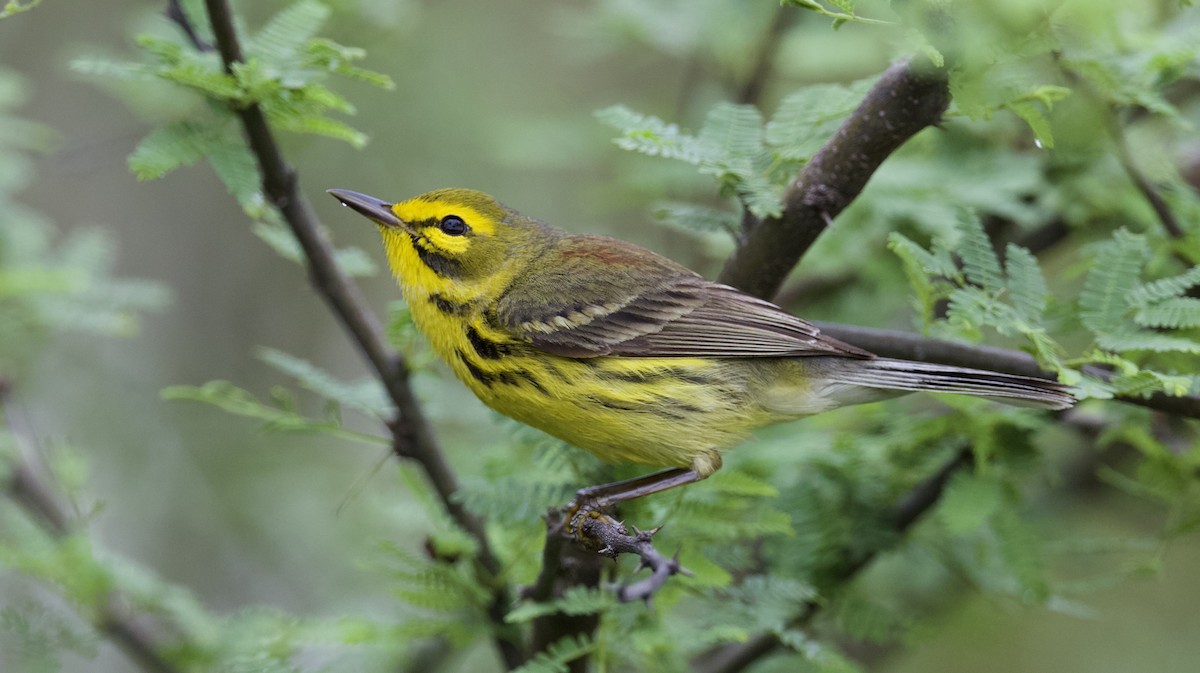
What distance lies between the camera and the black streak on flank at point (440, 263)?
4.02 metres

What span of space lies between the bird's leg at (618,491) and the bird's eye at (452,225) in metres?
1.12

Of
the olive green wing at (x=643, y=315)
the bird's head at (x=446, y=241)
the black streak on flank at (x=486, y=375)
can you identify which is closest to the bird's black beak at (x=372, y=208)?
the bird's head at (x=446, y=241)

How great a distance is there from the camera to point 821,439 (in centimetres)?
447

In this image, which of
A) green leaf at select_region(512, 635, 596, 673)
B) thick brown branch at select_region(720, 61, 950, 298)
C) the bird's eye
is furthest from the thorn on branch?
the bird's eye

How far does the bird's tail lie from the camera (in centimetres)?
312

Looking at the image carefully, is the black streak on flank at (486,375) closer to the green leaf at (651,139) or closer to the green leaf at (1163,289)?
the green leaf at (651,139)

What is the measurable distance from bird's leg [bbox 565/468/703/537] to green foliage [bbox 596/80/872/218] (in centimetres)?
82

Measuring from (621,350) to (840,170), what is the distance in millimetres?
971

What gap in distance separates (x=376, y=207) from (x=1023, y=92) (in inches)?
87.2

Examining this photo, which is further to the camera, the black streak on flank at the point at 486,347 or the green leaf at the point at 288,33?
the black streak on flank at the point at 486,347

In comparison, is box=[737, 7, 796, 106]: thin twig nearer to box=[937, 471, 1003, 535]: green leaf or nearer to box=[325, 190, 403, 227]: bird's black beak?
box=[325, 190, 403, 227]: bird's black beak

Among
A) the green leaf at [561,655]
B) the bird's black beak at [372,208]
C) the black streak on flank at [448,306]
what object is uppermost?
the bird's black beak at [372,208]

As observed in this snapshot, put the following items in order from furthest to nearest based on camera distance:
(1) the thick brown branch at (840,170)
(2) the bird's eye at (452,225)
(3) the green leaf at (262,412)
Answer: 1. (2) the bird's eye at (452,225)
2. (3) the green leaf at (262,412)
3. (1) the thick brown branch at (840,170)

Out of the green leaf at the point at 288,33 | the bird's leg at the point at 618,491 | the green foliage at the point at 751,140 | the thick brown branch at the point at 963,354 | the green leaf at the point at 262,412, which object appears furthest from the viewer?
the green leaf at the point at 262,412
